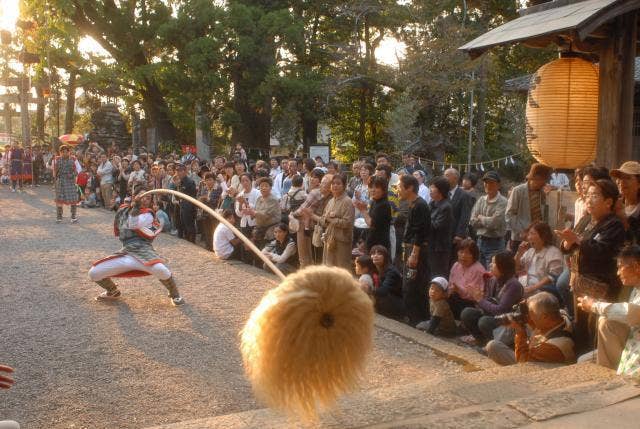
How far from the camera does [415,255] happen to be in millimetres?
6352

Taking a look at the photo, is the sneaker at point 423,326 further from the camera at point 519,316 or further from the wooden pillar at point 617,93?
the wooden pillar at point 617,93

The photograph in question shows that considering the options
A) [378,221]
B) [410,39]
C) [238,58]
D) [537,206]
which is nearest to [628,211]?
[537,206]

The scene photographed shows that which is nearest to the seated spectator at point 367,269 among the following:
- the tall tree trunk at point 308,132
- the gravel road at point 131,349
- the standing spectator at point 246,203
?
the gravel road at point 131,349

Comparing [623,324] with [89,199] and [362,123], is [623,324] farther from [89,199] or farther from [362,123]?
[362,123]

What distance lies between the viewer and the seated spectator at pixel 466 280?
19.6ft

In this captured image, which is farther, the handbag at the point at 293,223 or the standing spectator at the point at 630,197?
the handbag at the point at 293,223

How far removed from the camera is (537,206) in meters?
6.41

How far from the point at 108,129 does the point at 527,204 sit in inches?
1037

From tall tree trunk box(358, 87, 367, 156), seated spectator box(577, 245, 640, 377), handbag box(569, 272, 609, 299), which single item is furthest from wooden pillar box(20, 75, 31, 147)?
seated spectator box(577, 245, 640, 377)

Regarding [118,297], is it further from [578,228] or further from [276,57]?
[276,57]

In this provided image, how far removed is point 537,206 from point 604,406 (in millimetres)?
3575

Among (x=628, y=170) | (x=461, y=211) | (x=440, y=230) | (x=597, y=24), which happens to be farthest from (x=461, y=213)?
(x=597, y=24)

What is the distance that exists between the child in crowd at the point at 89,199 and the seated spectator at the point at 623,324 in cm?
1586

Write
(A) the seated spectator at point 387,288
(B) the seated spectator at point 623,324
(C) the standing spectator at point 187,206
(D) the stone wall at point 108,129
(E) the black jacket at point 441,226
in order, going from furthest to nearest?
(D) the stone wall at point 108,129 → (C) the standing spectator at point 187,206 → (A) the seated spectator at point 387,288 → (E) the black jacket at point 441,226 → (B) the seated spectator at point 623,324
